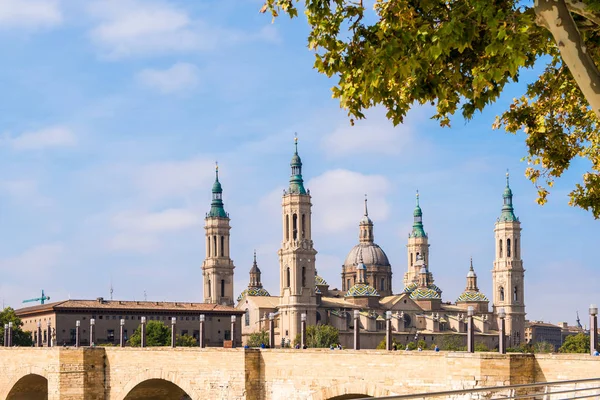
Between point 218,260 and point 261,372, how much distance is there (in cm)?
11593

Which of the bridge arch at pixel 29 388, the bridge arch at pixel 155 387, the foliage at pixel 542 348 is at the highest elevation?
the bridge arch at pixel 155 387

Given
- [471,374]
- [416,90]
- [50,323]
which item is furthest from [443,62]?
[50,323]

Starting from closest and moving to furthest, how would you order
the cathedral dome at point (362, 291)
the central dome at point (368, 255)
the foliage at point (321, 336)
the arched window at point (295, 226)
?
1. the foliage at point (321, 336)
2. the arched window at point (295, 226)
3. the cathedral dome at point (362, 291)
4. the central dome at point (368, 255)

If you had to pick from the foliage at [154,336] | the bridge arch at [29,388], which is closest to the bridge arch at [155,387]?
the bridge arch at [29,388]

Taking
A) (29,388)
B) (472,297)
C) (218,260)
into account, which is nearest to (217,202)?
(218,260)

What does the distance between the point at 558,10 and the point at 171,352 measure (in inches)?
1111

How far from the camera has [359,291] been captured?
485 feet

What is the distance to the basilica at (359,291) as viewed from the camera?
438 ft

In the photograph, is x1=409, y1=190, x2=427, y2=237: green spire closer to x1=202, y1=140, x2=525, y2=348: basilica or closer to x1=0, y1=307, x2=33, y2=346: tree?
x1=202, y1=140, x2=525, y2=348: basilica

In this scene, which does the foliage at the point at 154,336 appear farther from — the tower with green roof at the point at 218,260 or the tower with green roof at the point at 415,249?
the tower with green roof at the point at 415,249

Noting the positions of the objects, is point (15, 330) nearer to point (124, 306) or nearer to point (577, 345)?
point (124, 306)

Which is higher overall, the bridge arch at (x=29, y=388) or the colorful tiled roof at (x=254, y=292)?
the colorful tiled roof at (x=254, y=292)

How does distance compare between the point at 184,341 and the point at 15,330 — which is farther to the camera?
the point at 184,341

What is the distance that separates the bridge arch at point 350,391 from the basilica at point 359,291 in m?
99.3
